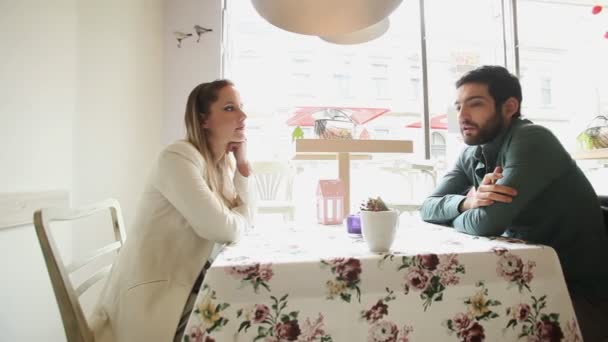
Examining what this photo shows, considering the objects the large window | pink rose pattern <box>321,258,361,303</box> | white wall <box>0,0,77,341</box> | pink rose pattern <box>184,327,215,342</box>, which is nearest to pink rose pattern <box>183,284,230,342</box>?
pink rose pattern <box>184,327,215,342</box>

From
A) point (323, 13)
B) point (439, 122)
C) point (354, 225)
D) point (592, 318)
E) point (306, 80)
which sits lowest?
point (592, 318)

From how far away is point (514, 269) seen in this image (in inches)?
23.6

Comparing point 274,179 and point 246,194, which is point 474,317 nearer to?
point 246,194

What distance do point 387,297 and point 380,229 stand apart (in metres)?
0.13

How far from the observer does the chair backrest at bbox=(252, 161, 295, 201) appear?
2574mm

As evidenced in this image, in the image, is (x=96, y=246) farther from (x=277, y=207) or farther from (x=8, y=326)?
(x=277, y=207)

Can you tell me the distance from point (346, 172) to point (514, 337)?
3.17 feet

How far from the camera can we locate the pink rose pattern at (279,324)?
20.9 inches

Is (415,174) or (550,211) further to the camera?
(415,174)

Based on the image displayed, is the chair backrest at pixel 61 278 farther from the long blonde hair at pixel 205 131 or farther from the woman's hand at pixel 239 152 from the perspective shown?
the woman's hand at pixel 239 152

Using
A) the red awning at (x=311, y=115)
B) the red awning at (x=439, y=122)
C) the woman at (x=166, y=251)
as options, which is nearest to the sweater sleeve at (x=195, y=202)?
the woman at (x=166, y=251)

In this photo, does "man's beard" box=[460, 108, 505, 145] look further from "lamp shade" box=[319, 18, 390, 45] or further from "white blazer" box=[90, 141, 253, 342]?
"white blazer" box=[90, 141, 253, 342]

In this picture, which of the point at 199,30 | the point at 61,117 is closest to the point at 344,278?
the point at 61,117

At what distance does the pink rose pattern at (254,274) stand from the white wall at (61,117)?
88cm
